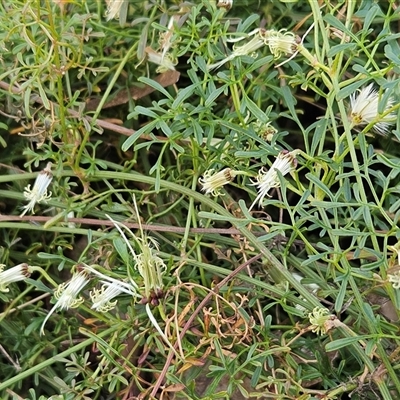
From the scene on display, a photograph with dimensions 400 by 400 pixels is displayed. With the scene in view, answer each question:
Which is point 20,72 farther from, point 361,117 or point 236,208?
point 361,117

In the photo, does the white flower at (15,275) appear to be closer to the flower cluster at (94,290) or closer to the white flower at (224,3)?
the flower cluster at (94,290)

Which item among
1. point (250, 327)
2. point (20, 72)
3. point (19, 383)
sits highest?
point (20, 72)

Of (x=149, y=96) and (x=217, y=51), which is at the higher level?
(x=217, y=51)

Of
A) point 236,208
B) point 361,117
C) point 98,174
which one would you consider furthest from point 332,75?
point 98,174

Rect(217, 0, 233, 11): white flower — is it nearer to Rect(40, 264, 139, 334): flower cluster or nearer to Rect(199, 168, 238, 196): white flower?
Rect(199, 168, 238, 196): white flower

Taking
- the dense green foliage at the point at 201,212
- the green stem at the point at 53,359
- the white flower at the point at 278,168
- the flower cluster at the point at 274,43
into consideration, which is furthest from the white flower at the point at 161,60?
the green stem at the point at 53,359

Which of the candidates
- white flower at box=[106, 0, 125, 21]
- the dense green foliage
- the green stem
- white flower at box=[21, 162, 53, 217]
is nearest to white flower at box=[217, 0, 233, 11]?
the dense green foliage
